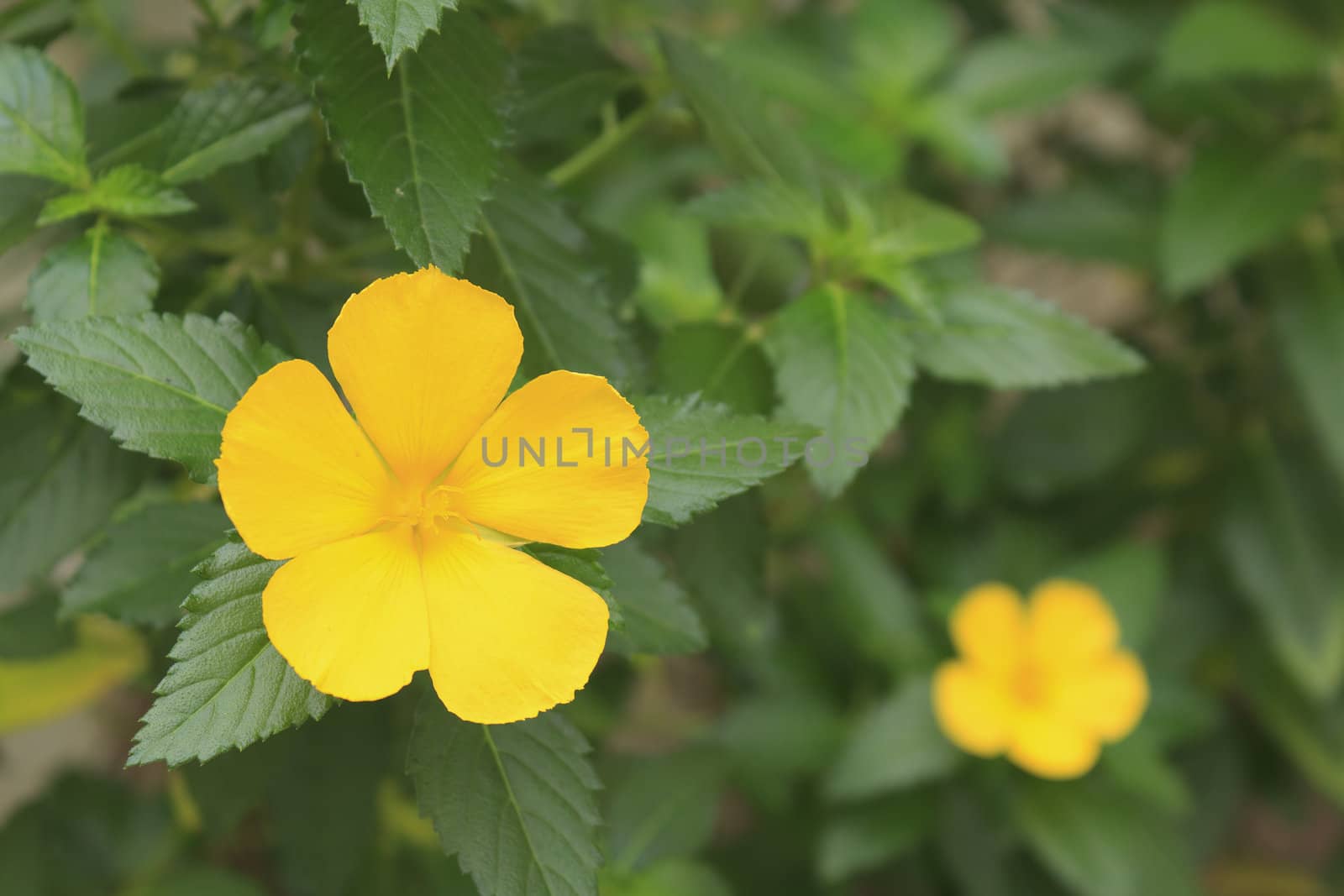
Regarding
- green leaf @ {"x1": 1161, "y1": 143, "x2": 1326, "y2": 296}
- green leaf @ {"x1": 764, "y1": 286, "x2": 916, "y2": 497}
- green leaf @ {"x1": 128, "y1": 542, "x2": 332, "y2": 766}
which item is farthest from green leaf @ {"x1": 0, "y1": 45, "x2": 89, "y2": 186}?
green leaf @ {"x1": 1161, "y1": 143, "x2": 1326, "y2": 296}

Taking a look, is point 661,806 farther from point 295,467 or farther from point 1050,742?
point 295,467

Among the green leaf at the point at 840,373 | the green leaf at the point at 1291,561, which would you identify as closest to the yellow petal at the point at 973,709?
the green leaf at the point at 1291,561

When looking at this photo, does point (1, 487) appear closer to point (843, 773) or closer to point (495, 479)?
point (495, 479)

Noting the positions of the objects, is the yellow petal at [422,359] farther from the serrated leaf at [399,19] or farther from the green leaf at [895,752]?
the green leaf at [895,752]

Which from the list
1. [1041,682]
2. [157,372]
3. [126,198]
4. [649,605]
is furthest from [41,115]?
[1041,682]

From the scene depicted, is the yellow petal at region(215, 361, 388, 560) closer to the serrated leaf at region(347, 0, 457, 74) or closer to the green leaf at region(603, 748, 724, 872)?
the serrated leaf at region(347, 0, 457, 74)
